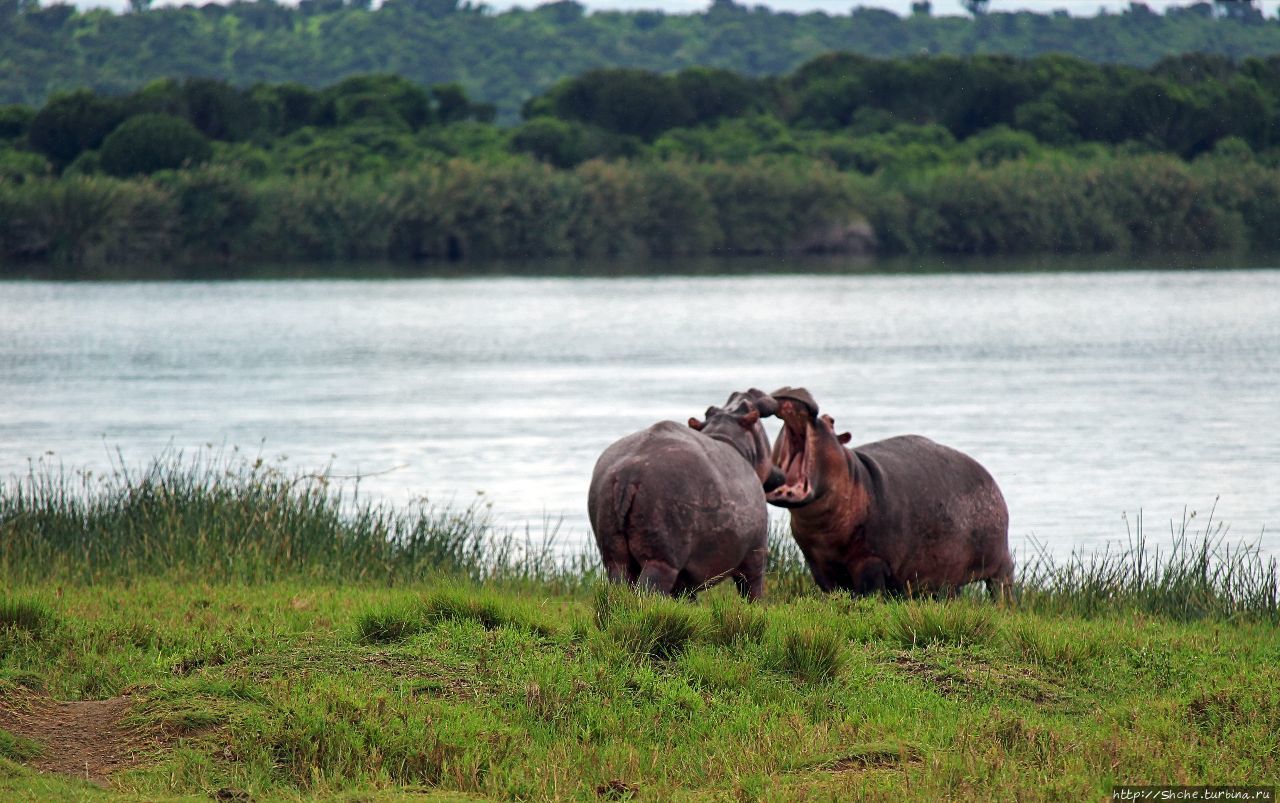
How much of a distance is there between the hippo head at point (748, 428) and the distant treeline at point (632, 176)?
5095 centimetres

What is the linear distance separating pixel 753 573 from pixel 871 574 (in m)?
0.65

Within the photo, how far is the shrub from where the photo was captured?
209 ft

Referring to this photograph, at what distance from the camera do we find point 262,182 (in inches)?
2457

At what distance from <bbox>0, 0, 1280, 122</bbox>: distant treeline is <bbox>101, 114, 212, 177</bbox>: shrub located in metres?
58.3

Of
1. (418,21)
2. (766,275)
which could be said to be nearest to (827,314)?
(766,275)

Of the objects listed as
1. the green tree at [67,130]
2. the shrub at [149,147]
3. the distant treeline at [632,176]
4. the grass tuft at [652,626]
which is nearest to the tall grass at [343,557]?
the grass tuft at [652,626]

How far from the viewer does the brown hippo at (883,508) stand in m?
8.53

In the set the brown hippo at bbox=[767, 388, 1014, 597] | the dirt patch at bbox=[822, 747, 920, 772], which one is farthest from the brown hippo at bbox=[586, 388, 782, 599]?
the dirt patch at bbox=[822, 747, 920, 772]

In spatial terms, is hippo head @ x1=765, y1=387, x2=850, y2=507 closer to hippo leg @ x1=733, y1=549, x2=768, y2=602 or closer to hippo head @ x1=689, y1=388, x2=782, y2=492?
hippo head @ x1=689, y1=388, x2=782, y2=492

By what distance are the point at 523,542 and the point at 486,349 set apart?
2244cm

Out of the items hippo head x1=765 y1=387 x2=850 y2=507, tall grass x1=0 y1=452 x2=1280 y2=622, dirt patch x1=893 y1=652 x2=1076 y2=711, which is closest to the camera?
dirt patch x1=893 y1=652 x2=1076 y2=711

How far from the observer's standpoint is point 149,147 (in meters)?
64.2

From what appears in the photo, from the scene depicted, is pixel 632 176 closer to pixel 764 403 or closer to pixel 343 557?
pixel 343 557

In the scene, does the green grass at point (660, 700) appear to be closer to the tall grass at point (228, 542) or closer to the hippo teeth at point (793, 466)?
the hippo teeth at point (793, 466)
